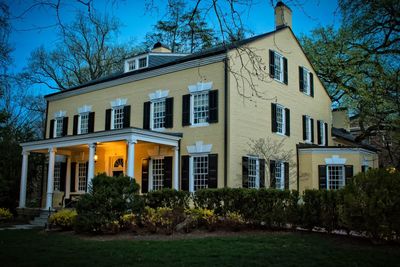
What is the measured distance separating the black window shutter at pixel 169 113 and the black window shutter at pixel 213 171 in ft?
9.39

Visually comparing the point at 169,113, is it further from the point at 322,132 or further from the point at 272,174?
the point at 322,132

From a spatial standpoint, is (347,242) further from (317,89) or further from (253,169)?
(317,89)

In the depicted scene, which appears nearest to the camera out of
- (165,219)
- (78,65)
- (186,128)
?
(165,219)

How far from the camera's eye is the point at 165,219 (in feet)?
39.4

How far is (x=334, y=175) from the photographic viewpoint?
21.0 m

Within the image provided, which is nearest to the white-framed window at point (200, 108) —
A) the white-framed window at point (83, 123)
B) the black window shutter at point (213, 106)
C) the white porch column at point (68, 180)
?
the black window shutter at point (213, 106)

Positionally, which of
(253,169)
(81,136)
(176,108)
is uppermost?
(176,108)

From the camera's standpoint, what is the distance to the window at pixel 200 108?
17500mm

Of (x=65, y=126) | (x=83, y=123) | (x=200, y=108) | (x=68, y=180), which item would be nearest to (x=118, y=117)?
(x=83, y=123)

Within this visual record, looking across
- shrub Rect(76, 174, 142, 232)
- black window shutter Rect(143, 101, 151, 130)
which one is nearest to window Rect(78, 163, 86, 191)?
black window shutter Rect(143, 101, 151, 130)

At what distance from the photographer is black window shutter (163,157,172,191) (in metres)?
17.7

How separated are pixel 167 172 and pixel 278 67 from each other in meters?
7.67

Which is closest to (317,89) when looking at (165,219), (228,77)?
(228,77)

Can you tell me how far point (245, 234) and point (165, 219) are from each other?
243 centimetres
